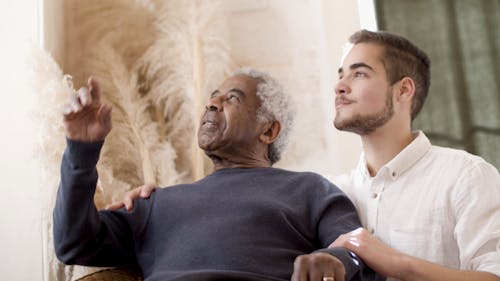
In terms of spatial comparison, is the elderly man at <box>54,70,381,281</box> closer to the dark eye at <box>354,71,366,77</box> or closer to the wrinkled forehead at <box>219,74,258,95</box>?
the wrinkled forehead at <box>219,74,258,95</box>

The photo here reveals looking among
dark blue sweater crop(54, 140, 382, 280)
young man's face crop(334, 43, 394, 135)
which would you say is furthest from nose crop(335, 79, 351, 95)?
dark blue sweater crop(54, 140, 382, 280)

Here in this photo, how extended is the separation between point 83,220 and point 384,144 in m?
0.88

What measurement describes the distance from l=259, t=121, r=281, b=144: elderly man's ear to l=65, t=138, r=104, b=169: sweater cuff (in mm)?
594

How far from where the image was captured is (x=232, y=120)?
1823 millimetres

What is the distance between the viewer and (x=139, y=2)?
8.11 feet

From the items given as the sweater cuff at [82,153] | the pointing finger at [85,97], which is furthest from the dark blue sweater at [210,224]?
the pointing finger at [85,97]

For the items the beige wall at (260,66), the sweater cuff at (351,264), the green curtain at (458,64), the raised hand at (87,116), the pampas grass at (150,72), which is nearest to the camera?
the sweater cuff at (351,264)

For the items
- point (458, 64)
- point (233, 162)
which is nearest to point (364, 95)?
point (233, 162)

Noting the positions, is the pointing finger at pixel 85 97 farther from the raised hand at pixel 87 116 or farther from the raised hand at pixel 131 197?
the raised hand at pixel 131 197

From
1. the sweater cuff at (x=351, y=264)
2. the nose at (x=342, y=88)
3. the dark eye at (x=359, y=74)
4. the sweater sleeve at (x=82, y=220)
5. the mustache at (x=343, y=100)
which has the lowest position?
the sweater cuff at (x=351, y=264)

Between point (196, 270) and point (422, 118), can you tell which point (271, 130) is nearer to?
point (196, 270)

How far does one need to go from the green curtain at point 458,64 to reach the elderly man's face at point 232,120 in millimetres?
916

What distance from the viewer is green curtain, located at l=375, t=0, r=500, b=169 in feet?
8.07

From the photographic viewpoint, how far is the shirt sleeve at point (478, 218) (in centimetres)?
133
